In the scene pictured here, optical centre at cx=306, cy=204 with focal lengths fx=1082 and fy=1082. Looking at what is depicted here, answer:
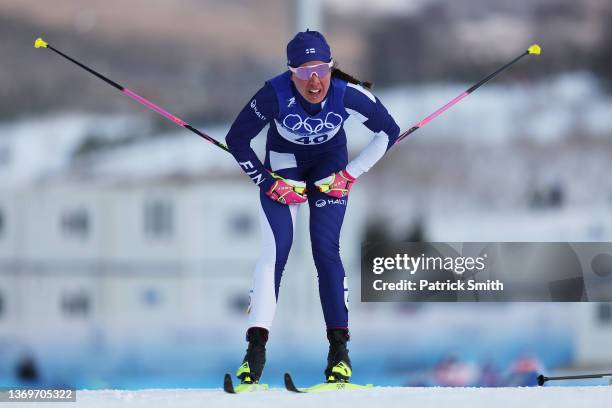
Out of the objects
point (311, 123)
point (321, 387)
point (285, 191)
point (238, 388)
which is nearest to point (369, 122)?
point (311, 123)

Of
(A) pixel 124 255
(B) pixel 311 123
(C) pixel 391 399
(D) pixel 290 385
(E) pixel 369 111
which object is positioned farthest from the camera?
(A) pixel 124 255

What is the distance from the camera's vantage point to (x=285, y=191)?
4.25 metres

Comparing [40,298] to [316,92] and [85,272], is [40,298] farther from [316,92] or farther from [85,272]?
[316,92]

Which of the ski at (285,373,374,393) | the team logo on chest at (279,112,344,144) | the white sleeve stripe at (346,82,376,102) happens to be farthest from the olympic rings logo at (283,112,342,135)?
the ski at (285,373,374,393)

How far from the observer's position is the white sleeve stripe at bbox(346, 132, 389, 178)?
4.34 meters

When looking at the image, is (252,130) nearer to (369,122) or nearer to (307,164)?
(307,164)

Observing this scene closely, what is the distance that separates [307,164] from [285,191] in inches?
7.2

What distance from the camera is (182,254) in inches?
249

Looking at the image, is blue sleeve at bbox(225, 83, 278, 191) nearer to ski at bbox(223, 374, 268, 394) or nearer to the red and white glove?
the red and white glove

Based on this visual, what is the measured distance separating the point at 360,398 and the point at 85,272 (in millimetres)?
2982

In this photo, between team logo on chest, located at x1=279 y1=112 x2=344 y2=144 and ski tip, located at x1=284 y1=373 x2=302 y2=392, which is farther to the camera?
team logo on chest, located at x1=279 y1=112 x2=344 y2=144

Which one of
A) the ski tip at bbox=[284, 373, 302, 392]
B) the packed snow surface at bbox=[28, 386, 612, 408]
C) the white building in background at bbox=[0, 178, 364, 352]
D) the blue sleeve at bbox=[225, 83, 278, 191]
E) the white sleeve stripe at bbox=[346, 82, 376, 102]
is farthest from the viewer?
the white building in background at bbox=[0, 178, 364, 352]

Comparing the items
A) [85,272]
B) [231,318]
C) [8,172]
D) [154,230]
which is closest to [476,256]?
[231,318]

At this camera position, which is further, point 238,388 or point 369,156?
point 369,156
